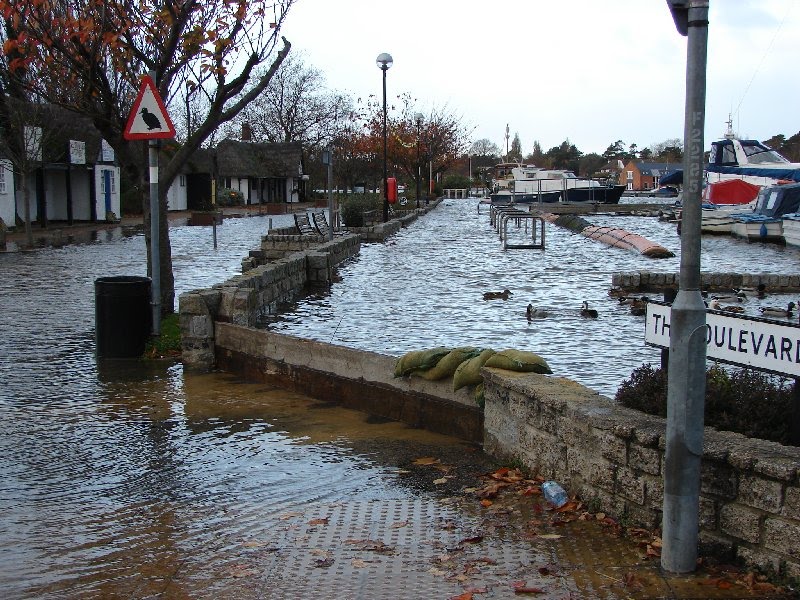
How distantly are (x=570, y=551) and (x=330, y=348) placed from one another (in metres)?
4.05

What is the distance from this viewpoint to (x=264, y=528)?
Answer: 217 inches

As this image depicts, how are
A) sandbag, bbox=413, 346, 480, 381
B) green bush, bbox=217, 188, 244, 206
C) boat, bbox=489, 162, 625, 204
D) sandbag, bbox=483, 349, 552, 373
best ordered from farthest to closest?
green bush, bbox=217, 188, 244, 206 < boat, bbox=489, 162, 625, 204 < sandbag, bbox=413, 346, 480, 381 < sandbag, bbox=483, 349, 552, 373

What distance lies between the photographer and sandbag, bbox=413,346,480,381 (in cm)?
745

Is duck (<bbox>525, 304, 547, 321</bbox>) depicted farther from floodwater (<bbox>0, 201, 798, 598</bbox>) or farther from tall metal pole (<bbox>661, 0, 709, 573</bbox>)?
tall metal pole (<bbox>661, 0, 709, 573</bbox>)

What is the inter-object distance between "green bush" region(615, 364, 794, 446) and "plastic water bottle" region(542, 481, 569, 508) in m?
0.65

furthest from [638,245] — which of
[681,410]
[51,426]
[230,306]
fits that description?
[681,410]

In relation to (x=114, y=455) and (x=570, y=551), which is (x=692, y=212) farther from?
(x=114, y=455)

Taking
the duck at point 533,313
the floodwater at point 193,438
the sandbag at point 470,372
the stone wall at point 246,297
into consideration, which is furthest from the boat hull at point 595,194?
the sandbag at point 470,372

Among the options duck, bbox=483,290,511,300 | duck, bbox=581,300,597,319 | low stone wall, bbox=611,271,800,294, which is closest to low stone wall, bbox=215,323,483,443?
duck, bbox=581,300,597,319

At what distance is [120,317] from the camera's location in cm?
1076

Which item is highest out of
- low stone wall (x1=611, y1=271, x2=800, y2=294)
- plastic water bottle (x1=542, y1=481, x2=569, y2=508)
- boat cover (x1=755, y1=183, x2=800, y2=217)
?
boat cover (x1=755, y1=183, x2=800, y2=217)

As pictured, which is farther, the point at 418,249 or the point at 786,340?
the point at 418,249

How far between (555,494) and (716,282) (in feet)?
36.8

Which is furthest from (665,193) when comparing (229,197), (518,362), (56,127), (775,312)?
(518,362)
